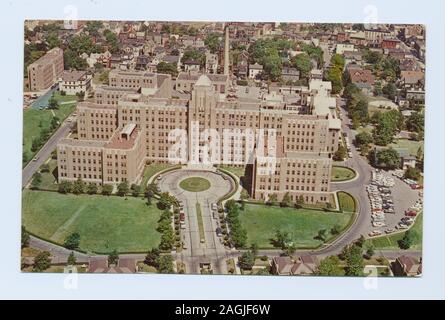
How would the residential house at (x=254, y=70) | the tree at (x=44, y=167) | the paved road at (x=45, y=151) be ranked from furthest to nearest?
the residential house at (x=254, y=70)
the tree at (x=44, y=167)
the paved road at (x=45, y=151)

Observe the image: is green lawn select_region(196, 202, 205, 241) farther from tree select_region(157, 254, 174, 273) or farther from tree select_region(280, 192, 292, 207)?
tree select_region(280, 192, 292, 207)

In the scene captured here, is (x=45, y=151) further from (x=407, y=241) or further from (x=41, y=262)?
(x=407, y=241)

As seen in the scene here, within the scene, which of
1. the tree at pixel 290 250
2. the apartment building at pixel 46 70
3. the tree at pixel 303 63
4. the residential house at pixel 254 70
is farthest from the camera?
the residential house at pixel 254 70

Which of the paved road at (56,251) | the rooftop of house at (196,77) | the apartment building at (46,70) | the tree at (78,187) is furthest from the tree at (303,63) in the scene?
the paved road at (56,251)

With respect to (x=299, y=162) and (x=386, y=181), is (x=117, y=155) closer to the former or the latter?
(x=299, y=162)

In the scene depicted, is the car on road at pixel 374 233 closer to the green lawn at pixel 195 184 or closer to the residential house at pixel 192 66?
the green lawn at pixel 195 184

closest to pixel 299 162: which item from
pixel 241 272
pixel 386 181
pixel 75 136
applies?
pixel 386 181
